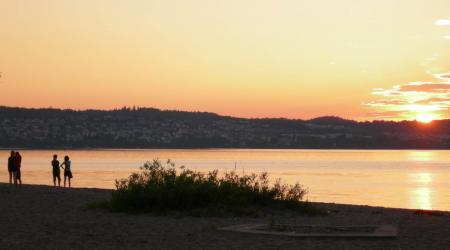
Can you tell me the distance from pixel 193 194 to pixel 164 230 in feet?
13.7

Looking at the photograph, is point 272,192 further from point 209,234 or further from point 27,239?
point 27,239

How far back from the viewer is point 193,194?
1942 centimetres

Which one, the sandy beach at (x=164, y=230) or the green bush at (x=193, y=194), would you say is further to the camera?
the green bush at (x=193, y=194)

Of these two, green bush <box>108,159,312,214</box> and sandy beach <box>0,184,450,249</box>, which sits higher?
green bush <box>108,159,312,214</box>

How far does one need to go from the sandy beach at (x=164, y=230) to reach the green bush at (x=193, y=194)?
35.4 inches

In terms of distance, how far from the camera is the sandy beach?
13055mm

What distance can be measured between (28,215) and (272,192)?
6599mm

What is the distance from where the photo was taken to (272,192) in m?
20.6

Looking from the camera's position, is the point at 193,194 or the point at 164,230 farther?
the point at 193,194

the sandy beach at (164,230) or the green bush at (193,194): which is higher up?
the green bush at (193,194)

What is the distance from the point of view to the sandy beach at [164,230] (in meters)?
13.1

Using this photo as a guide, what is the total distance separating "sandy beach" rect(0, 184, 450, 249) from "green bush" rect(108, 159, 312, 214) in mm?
898

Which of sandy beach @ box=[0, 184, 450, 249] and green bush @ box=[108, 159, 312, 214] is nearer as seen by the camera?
sandy beach @ box=[0, 184, 450, 249]

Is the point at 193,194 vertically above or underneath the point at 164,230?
above
